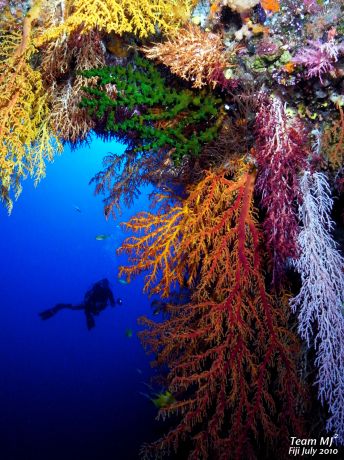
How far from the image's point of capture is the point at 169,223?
3.21 m

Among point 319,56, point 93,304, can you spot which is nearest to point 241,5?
point 319,56

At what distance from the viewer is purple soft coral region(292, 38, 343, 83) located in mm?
2146

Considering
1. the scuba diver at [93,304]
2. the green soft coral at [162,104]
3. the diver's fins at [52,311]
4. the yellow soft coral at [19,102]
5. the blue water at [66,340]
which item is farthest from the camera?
the scuba diver at [93,304]

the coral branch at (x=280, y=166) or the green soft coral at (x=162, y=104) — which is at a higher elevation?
the green soft coral at (x=162, y=104)

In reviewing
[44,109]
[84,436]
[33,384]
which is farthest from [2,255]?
[44,109]

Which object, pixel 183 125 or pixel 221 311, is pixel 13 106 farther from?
pixel 221 311

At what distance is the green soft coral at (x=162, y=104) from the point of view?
2.96 m

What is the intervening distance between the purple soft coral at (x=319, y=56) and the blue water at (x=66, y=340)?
30.3ft

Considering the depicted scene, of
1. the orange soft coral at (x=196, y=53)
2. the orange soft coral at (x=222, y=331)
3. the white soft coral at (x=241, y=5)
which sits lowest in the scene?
the orange soft coral at (x=222, y=331)

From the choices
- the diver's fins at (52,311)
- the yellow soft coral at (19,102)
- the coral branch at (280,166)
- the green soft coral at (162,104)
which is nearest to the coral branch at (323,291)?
the coral branch at (280,166)

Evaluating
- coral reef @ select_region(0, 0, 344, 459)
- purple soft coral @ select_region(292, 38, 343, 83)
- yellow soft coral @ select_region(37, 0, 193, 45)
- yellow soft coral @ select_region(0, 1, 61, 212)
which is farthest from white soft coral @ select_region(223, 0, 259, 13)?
yellow soft coral @ select_region(0, 1, 61, 212)

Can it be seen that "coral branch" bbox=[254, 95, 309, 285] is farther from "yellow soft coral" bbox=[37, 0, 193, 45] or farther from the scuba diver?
the scuba diver

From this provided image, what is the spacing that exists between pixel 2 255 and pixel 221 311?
34314 mm

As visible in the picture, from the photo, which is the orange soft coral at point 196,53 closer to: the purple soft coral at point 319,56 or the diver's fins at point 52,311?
the purple soft coral at point 319,56
